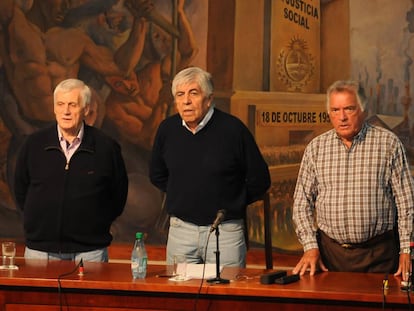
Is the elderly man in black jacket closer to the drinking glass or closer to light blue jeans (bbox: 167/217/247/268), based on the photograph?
the drinking glass

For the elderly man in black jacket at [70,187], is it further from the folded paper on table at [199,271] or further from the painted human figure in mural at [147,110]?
the painted human figure in mural at [147,110]

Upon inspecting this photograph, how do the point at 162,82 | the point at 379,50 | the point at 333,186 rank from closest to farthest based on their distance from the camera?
the point at 333,186, the point at 379,50, the point at 162,82

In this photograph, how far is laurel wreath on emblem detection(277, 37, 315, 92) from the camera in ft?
21.5

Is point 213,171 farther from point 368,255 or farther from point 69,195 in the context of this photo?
point 368,255

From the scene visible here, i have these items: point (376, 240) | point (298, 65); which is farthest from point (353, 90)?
point (298, 65)

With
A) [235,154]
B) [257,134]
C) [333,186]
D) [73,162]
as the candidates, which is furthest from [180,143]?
[257,134]

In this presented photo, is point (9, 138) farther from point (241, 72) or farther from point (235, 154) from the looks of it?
point (235, 154)

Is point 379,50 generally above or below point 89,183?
above

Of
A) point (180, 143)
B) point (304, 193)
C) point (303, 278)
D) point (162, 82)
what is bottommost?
point (303, 278)

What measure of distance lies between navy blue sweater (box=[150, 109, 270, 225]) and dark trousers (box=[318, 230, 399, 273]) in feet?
1.83

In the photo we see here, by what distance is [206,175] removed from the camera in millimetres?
4211

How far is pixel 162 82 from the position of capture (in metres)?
6.78

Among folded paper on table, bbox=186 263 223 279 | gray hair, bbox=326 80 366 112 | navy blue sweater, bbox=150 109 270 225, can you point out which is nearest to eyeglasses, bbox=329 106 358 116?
gray hair, bbox=326 80 366 112

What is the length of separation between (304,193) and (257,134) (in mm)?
2603
